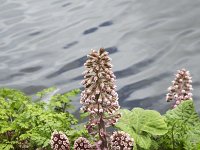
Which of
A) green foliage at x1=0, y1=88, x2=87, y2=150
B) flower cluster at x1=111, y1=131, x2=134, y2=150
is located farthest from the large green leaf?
flower cluster at x1=111, y1=131, x2=134, y2=150

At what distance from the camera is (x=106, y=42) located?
10656 mm

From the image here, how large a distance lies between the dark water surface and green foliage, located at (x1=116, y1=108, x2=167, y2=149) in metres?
3.26

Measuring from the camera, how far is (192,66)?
902cm

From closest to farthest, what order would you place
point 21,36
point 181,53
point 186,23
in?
point 181,53, point 186,23, point 21,36

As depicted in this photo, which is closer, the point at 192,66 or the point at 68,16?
the point at 192,66

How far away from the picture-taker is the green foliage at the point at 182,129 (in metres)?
4.39

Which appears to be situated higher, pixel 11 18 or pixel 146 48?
pixel 11 18

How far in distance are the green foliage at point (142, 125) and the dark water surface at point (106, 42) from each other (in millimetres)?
3258

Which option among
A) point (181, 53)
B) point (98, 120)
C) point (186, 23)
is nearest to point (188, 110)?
point (98, 120)

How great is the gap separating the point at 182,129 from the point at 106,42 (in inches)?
249

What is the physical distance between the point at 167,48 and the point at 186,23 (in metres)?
1.26

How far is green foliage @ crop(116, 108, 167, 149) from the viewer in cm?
438

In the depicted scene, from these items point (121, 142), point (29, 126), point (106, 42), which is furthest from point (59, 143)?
point (106, 42)

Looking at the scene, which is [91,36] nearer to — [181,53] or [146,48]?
[146,48]
